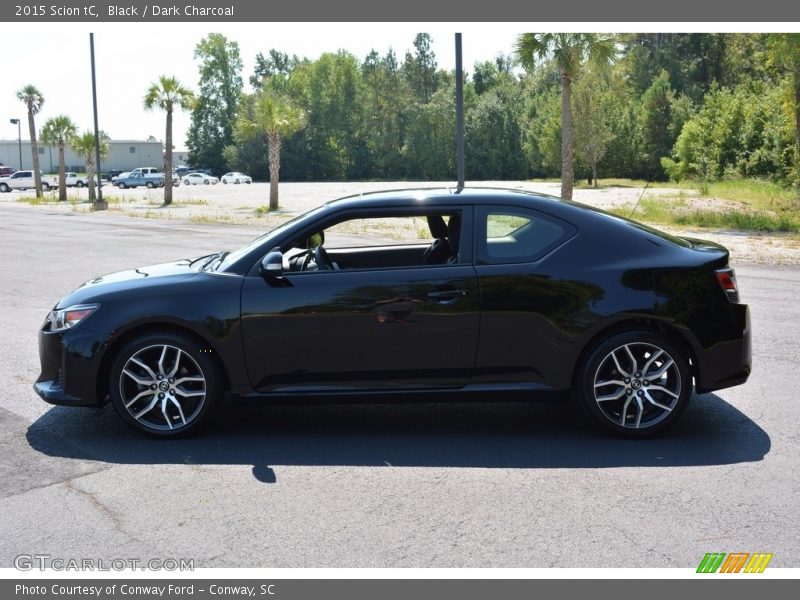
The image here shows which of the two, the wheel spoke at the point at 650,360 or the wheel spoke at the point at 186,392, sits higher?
the wheel spoke at the point at 650,360

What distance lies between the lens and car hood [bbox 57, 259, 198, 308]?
5.75 metres

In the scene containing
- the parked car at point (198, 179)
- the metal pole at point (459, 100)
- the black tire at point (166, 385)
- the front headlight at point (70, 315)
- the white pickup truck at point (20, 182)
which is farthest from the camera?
the parked car at point (198, 179)

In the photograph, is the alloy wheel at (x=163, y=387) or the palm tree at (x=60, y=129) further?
the palm tree at (x=60, y=129)

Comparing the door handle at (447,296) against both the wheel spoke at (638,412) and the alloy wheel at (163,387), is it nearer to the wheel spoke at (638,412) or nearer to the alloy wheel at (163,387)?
the wheel spoke at (638,412)

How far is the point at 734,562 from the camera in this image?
12.8ft

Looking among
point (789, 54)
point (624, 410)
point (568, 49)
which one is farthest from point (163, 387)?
point (789, 54)

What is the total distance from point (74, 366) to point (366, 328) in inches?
75.9

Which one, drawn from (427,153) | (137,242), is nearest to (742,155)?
(137,242)

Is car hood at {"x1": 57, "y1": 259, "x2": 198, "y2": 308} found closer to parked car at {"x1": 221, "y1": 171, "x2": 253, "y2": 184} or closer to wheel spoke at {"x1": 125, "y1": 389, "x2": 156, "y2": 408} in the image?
wheel spoke at {"x1": 125, "y1": 389, "x2": 156, "y2": 408}

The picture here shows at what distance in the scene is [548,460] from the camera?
5.29m

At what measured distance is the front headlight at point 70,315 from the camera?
5.73 metres

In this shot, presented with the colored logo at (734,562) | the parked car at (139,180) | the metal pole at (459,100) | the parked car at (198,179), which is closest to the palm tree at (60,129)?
the parked car at (139,180)

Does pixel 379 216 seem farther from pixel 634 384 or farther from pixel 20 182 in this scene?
pixel 20 182

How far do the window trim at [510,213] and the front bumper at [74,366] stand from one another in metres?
2.50
